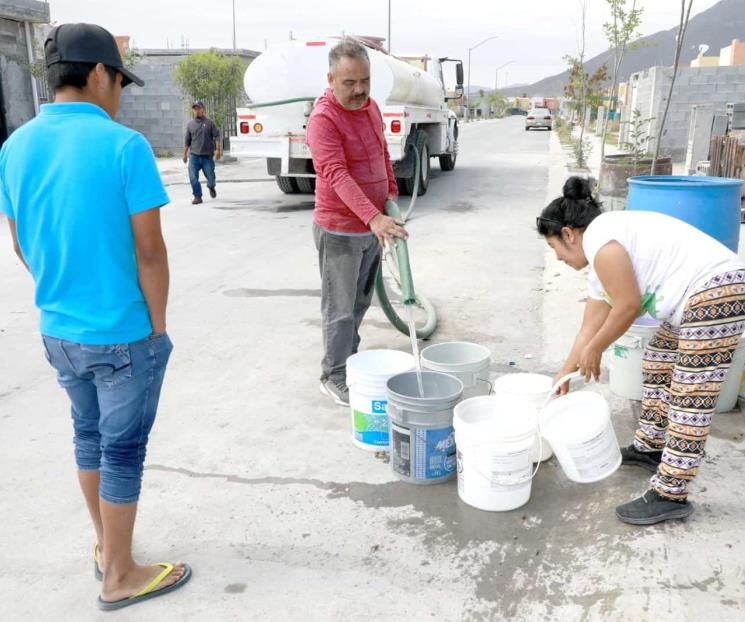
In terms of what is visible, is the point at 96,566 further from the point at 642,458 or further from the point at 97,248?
the point at 642,458

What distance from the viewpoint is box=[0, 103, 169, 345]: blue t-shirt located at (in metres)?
2.02

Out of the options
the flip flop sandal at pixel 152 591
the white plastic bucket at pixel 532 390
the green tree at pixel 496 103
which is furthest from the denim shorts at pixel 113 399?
the green tree at pixel 496 103

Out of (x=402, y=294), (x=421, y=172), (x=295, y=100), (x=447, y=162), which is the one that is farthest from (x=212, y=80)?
(x=402, y=294)

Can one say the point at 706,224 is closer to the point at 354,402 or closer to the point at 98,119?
the point at 354,402

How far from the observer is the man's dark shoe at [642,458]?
3.24m

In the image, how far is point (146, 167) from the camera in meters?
2.06

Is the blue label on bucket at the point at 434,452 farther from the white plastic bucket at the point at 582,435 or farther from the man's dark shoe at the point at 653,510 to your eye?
the man's dark shoe at the point at 653,510

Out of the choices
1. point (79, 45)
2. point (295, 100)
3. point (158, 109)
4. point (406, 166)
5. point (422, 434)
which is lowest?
point (422, 434)

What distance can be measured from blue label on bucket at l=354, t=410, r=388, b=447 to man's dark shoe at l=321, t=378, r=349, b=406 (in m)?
0.53

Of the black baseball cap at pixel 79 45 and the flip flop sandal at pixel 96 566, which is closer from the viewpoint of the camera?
the black baseball cap at pixel 79 45

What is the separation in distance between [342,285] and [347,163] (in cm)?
67

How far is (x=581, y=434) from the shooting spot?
2877 millimetres

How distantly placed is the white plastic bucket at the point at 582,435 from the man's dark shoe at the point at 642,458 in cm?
30

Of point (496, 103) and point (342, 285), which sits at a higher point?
point (496, 103)
